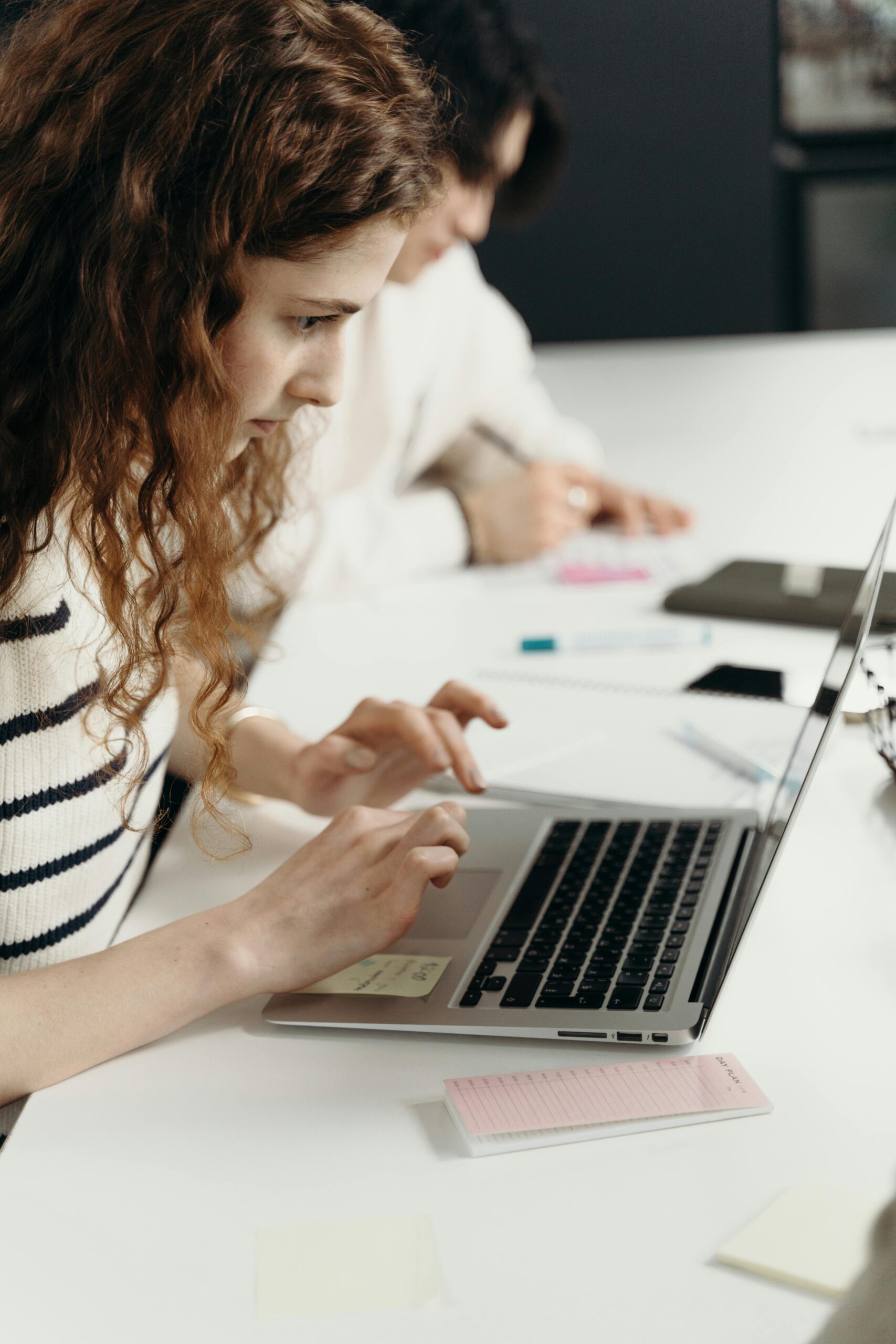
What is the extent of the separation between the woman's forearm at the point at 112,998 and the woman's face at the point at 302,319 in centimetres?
30

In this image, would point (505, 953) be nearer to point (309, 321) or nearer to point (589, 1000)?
point (589, 1000)

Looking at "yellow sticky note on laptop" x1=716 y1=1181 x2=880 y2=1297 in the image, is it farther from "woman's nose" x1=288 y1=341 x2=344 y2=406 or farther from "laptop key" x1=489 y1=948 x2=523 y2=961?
"woman's nose" x1=288 y1=341 x2=344 y2=406

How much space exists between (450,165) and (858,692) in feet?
2.44

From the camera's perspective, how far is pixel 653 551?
5.31 ft

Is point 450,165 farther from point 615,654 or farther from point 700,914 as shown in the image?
point 700,914

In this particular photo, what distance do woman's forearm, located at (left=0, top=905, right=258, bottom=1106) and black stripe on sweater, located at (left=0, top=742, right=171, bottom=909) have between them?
0.06m

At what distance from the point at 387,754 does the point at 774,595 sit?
55cm

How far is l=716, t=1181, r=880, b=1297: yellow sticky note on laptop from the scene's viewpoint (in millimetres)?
527

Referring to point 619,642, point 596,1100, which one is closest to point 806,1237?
point 596,1100

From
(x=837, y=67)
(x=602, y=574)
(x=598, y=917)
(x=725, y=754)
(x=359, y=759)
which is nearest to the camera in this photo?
(x=598, y=917)

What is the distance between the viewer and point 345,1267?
55 cm

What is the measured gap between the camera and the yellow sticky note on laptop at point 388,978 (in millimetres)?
738

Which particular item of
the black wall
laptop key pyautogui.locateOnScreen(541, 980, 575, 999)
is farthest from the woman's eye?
the black wall

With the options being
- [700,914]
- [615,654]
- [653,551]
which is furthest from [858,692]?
[653,551]
